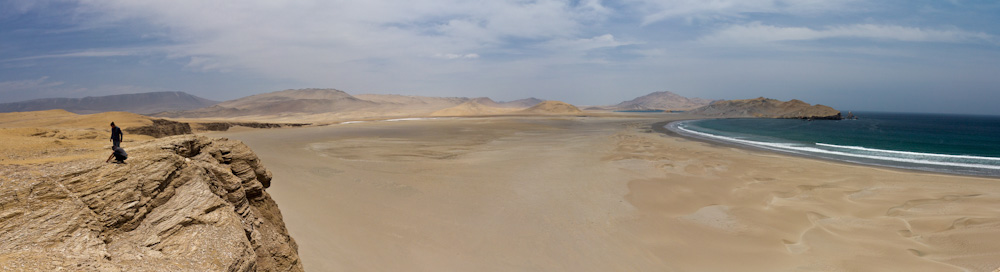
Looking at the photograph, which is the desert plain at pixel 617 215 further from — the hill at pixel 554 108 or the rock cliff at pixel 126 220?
the hill at pixel 554 108

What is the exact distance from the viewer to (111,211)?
321cm

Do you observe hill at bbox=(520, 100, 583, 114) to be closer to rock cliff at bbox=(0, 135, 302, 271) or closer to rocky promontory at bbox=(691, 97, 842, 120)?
rocky promontory at bbox=(691, 97, 842, 120)

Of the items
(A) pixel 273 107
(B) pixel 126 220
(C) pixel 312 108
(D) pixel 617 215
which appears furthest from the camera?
(A) pixel 273 107

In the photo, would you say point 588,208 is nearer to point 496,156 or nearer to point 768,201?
point 768,201

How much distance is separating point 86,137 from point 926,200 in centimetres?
1868

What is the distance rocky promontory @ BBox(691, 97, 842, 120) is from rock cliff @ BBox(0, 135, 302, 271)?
291 ft

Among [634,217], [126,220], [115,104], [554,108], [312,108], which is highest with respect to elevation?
[115,104]

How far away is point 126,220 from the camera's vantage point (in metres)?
3.30

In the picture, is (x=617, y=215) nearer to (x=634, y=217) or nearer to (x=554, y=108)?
(x=634, y=217)

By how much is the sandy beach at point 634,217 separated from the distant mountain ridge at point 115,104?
553ft

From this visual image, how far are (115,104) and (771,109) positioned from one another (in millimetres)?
210988

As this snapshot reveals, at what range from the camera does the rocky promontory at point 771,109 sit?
7231 cm

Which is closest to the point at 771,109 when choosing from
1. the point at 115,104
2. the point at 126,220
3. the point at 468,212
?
the point at 468,212

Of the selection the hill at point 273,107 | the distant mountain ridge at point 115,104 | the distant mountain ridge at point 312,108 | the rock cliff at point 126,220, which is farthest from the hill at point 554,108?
the distant mountain ridge at point 115,104
